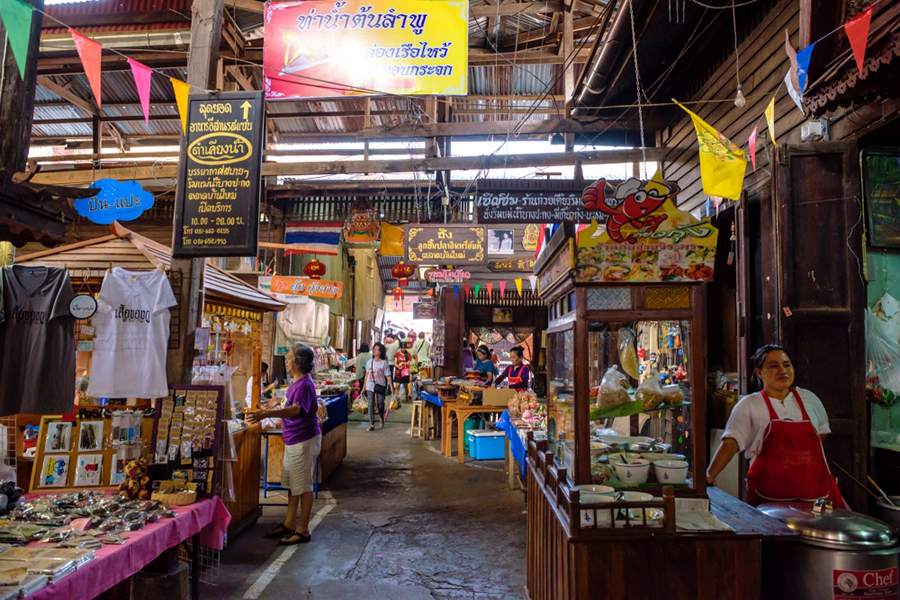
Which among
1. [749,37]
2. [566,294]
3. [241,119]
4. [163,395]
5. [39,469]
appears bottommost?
[39,469]

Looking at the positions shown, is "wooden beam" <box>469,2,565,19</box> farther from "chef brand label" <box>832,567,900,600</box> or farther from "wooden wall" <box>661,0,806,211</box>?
"chef brand label" <box>832,567,900,600</box>

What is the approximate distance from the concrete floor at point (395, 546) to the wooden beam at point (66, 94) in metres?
8.60

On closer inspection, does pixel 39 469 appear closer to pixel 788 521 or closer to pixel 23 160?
pixel 23 160

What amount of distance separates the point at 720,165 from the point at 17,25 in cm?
513

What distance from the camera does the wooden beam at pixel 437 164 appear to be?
848 centimetres

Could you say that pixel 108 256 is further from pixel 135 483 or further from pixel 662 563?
pixel 662 563

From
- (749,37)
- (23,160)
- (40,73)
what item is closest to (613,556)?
(23,160)

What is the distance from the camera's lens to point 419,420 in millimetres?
13484

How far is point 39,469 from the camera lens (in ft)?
13.8

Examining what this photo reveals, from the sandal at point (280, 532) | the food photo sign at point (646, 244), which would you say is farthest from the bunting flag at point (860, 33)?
the sandal at point (280, 532)

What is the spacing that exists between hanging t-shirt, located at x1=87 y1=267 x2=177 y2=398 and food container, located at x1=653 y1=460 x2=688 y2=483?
3816 mm

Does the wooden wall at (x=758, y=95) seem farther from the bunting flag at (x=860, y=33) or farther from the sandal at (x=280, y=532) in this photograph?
the sandal at (x=280, y=532)

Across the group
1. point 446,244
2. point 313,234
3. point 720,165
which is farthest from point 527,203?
point 313,234

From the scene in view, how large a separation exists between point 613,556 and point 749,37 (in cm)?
555
